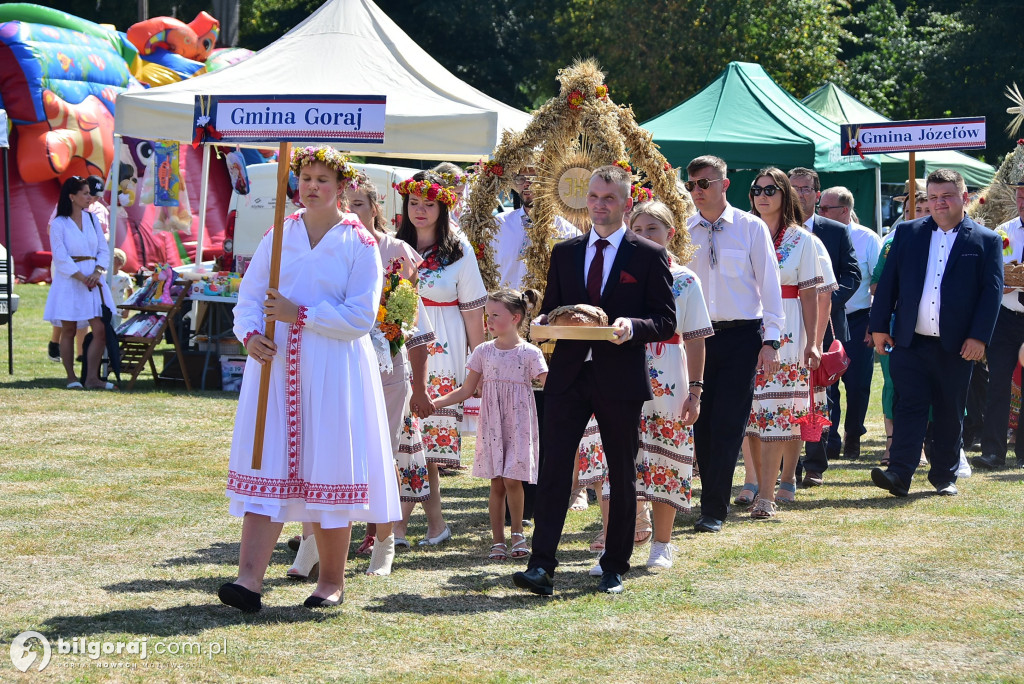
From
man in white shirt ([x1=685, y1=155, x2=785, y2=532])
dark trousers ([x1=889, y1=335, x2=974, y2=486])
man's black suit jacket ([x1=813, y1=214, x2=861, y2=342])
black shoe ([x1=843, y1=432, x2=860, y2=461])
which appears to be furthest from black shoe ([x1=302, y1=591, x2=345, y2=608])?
black shoe ([x1=843, y1=432, x2=860, y2=461])

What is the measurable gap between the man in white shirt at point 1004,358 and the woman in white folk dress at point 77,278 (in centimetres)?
858

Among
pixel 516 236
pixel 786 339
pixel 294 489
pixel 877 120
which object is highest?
pixel 877 120

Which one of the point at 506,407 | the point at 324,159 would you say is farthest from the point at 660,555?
the point at 324,159

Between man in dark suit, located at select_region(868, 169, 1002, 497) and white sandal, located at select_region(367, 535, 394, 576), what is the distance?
3.87 meters

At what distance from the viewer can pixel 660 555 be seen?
266 inches

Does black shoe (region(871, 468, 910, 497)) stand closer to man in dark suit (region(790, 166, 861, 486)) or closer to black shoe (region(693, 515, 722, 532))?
man in dark suit (region(790, 166, 861, 486))

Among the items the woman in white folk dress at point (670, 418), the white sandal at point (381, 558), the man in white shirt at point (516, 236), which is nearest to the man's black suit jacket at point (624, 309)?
the woman in white folk dress at point (670, 418)

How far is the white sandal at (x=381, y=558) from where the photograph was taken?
650 centimetres

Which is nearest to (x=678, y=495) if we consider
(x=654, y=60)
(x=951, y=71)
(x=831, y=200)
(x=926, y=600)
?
(x=926, y=600)

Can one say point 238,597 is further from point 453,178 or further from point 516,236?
point 516,236

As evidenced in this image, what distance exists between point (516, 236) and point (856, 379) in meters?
4.01

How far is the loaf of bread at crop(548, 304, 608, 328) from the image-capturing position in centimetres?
572

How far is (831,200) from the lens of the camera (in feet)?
34.2

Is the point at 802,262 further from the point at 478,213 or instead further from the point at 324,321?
the point at 324,321
